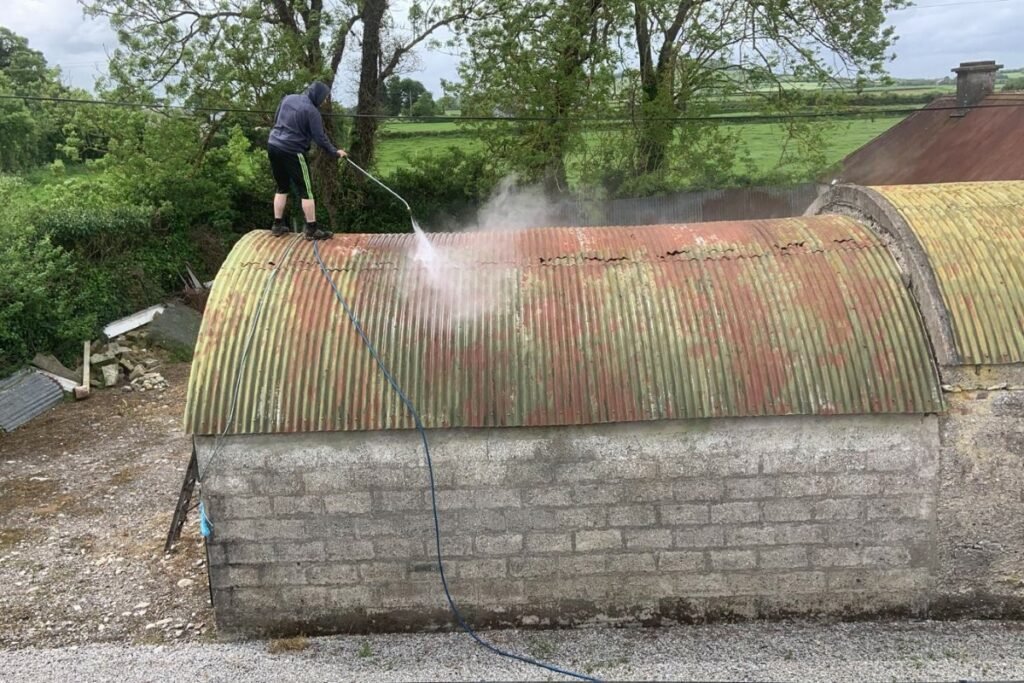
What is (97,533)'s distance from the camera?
9586 mm

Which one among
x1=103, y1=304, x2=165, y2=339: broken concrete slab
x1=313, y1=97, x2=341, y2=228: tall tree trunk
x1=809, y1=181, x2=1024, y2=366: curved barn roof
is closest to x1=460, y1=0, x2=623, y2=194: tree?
x1=313, y1=97, x2=341, y2=228: tall tree trunk

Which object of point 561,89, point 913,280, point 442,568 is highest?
point 561,89

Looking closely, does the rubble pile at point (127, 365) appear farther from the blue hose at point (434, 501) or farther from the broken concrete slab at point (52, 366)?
the blue hose at point (434, 501)

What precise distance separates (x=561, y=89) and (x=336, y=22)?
651 cm

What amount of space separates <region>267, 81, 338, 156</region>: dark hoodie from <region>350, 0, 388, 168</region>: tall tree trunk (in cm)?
1353

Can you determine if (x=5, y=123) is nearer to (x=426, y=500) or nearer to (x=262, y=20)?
(x=262, y=20)

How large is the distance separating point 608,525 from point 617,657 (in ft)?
3.70

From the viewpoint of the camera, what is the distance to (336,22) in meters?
20.5

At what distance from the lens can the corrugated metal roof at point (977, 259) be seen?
6.45 meters

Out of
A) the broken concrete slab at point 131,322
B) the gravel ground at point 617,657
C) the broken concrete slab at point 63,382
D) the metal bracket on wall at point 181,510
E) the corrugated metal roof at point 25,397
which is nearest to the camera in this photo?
the gravel ground at point 617,657

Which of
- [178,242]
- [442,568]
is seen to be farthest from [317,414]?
[178,242]

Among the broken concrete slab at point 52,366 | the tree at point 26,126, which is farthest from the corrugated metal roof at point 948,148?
the tree at point 26,126

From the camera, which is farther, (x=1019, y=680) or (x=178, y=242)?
(x=178, y=242)

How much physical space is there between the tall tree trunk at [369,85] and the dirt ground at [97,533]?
10.9 metres
